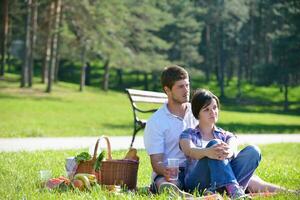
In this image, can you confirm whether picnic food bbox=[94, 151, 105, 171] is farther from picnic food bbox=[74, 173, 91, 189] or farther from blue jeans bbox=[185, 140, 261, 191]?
blue jeans bbox=[185, 140, 261, 191]

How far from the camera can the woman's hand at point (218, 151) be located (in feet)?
17.0

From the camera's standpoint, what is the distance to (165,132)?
5.88m

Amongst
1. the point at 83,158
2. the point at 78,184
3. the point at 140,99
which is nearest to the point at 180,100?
the point at 83,158

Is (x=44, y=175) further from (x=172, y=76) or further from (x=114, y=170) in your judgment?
(x=172, y=76)

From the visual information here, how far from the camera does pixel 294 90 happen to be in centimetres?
5784

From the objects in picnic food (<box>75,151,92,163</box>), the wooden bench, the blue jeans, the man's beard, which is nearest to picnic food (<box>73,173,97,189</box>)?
picnic food (<box>75,151,92,163</box>)

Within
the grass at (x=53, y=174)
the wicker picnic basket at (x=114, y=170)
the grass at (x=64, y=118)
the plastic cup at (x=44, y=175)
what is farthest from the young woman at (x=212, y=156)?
the grass at (x=64, y=118)

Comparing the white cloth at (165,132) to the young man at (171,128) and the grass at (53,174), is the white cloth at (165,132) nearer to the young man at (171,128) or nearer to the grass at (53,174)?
the young man at (171,128)

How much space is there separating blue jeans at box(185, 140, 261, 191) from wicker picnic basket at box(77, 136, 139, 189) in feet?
2.34

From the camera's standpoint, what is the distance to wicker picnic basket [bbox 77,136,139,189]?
600 centimetres

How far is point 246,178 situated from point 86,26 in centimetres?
3089

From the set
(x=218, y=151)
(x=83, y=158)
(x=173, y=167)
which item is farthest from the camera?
(x=83, y=158)

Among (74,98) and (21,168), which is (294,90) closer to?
(74,98)

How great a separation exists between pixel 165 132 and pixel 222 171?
86cm
